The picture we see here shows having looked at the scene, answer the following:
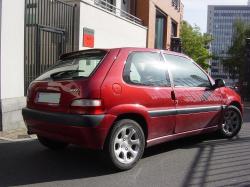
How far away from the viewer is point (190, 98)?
6.68m

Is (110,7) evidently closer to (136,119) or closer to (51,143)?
(51,143)

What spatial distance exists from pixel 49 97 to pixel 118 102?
0.93 m

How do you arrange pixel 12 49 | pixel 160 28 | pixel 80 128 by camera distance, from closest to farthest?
pixel 80 128 < pixel 12 49 < pixel 160 28

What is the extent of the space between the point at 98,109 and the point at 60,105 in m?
0.52

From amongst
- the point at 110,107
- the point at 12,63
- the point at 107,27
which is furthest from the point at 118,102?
the point at 107,27

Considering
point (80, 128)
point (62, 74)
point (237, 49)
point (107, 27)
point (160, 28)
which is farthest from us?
point (237, 49)

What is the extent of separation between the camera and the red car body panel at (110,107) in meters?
5.26

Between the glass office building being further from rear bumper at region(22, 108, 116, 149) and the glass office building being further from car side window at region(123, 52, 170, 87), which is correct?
rear bumper at region(22, 108, 116, 149)

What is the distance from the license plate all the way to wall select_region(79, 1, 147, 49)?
6.11m

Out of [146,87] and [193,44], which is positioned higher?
[193,44]

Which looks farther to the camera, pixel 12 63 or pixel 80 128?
pixel 12 63

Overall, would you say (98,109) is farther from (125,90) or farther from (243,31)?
(243,31)

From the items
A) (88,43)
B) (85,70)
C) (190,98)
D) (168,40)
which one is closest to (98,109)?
(85,70)

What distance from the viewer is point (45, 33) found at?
1012 centimetres
